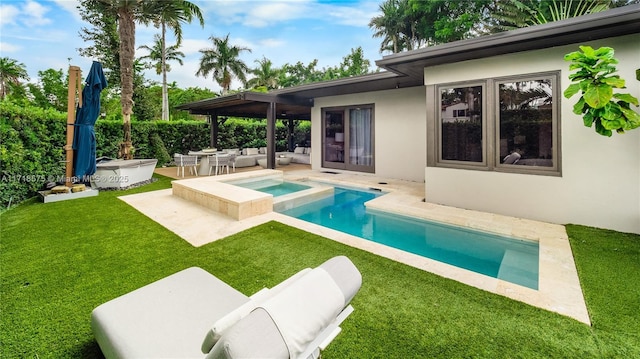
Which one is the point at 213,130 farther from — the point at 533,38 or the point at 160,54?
the point at 160,54

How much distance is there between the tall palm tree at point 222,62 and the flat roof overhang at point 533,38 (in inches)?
1042

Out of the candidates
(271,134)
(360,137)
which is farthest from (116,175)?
(360,137)

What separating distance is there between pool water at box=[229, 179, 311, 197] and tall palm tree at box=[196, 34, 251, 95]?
76.6 feet

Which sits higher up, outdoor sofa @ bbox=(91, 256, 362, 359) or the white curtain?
the white curtain

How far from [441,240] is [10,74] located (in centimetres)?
3502

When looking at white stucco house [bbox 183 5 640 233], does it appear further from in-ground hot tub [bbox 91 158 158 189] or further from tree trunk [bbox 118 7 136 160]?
tree trunk [bbox 118 7 136 160]

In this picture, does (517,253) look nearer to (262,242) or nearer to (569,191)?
(569,191)

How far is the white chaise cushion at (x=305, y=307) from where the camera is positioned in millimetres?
1201

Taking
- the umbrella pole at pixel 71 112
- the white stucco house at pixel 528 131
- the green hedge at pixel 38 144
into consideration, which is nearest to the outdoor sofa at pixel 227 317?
the white stucco house at pixel 528 131

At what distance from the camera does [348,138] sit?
1120 centimetres

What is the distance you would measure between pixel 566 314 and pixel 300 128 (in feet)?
71.1

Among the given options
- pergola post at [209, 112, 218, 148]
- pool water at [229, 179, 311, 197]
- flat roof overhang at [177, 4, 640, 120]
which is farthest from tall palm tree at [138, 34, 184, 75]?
flat roof overhang at [177, 4, 640, 120]

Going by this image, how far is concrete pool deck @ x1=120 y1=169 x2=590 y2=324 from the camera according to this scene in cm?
296

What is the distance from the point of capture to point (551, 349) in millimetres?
2176
